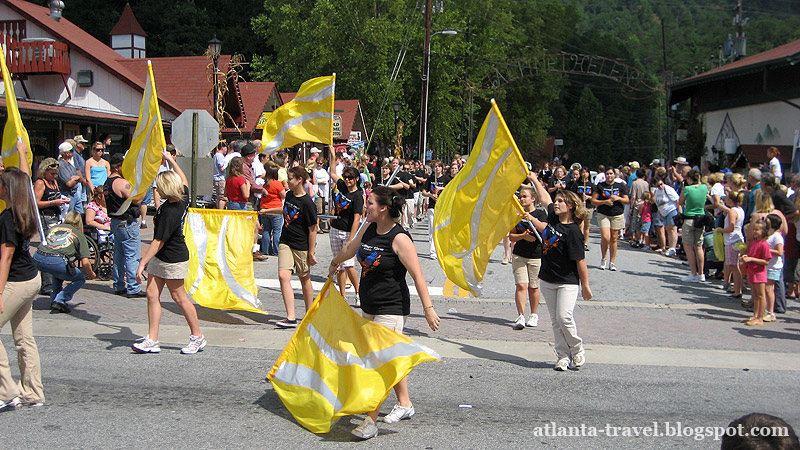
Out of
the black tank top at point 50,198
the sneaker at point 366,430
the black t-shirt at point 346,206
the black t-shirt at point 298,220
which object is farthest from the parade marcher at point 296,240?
the black tank top at point 50,198

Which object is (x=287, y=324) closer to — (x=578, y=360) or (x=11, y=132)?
(x=578, y=360)

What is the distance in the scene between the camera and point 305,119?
961 centimetres

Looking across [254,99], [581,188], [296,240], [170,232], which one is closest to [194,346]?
[170,232]

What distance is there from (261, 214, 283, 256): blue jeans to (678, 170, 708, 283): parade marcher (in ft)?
24.0

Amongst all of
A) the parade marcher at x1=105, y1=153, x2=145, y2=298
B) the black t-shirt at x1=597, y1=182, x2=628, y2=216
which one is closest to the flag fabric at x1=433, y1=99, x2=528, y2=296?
the parade marcher at x1=105, y1=153, x2=145, y2=298

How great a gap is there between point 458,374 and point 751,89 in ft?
87.8

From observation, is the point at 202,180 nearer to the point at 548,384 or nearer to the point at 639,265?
the point at 548,384

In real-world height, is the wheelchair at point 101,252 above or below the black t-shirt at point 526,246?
below

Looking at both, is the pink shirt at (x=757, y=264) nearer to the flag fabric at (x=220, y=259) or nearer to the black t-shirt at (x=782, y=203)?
the black t-shirt at (x=782, y=203)

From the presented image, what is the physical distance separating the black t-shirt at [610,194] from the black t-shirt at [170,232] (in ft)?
29.3

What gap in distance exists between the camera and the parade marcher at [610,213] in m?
13.7

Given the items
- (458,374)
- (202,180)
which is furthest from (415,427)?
(202,180)

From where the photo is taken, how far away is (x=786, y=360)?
761 cm

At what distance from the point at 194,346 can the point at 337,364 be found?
93.2 inches
